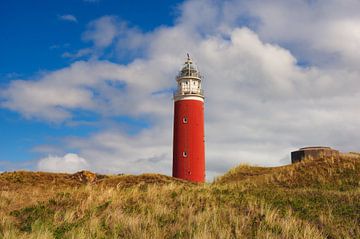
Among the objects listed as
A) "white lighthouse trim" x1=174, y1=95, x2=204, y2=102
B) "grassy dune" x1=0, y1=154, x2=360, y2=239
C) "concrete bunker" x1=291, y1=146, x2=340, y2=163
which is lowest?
"grassy dune" x1=0, y1=154, x2=360, y2=239

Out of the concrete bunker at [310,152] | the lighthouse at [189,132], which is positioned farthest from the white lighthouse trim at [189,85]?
the concrete bunker at [310,152]

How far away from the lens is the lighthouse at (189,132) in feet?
128

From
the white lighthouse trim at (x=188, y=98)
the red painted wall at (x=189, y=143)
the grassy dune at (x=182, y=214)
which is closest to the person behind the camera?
the grassy dune at (x=182, y=214)

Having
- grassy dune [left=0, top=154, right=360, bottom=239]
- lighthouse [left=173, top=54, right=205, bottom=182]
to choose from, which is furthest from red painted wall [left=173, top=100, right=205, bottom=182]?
grassy dune [left=0, top=154, right=360, bottom=239]

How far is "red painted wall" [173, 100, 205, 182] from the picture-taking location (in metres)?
38.9

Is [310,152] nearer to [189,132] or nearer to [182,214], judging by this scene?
[189,132]

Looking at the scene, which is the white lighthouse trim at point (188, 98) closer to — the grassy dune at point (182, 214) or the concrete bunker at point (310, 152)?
the concrete bunker at point (310, 152)

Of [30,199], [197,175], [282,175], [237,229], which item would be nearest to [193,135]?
[197,175]

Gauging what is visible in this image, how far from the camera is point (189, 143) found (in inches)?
1543

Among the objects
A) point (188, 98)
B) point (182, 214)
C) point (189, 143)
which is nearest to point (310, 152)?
point (189, 143)

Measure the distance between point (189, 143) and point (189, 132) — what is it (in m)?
1.11

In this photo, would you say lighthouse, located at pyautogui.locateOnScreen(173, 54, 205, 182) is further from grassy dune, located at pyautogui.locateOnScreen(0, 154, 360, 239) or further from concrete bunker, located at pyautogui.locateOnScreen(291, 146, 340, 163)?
grassy dune, located at pyautogui.locateOnScreen(0, 154, 360, 239)

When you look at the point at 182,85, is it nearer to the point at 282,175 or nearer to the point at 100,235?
the point at 282,175

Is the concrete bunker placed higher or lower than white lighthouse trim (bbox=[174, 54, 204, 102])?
lower
